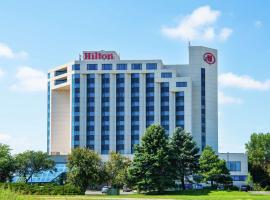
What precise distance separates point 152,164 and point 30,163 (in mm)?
26252

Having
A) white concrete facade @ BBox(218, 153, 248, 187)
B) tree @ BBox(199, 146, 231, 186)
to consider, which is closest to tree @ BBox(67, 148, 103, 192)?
tree @ BBox(199, 146, 231, 186)

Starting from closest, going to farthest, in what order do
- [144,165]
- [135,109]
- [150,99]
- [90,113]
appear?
1. [144,165]
2. [135,109]
3. [150,99]
4. [90,113]

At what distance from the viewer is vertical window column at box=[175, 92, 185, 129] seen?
14700 cm

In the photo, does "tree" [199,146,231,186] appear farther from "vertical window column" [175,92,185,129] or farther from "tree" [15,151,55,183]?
"vertical window column" [175,92,185,129]

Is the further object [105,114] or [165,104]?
[105,114]

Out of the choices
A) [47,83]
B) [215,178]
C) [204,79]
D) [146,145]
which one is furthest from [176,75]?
[146,145]

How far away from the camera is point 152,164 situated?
8500 centimetres

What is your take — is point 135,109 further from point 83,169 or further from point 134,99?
point 83,169

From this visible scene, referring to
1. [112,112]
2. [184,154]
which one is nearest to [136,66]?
[112,112]

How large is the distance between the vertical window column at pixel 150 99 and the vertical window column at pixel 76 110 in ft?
58.9

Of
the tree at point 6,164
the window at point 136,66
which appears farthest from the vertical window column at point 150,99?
the tree at point 6,164

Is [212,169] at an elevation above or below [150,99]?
below

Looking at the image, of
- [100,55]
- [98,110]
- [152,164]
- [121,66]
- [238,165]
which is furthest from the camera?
[100,55]

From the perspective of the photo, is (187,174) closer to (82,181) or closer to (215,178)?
(215,178)
